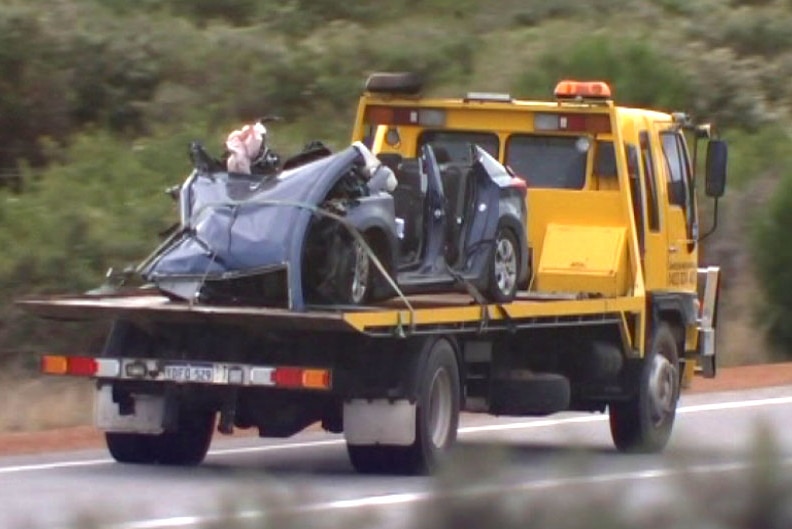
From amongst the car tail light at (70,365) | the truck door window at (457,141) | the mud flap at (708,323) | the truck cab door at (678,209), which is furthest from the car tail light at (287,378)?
the mud flap at (708,323)

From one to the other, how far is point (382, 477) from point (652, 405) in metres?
3.15

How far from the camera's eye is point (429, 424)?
13.4m

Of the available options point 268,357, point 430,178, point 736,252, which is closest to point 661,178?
point 430,178

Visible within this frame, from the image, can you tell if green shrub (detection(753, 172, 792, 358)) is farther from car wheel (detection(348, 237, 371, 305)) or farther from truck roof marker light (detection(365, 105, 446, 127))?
car wheel (detection(348, 237, 371, 305))

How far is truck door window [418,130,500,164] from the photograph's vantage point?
16406 millimetres

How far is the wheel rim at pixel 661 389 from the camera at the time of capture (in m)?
16.0

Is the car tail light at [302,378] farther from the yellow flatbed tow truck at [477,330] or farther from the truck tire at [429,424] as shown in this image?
the truck tire at [429,424]

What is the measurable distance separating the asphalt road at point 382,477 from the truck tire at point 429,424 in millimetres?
133

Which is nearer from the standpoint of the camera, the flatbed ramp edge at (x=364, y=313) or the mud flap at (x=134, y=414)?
the flatbed ramp edge at (x=364, y=313)

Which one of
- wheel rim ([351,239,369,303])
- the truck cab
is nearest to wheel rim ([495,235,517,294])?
the truck cab

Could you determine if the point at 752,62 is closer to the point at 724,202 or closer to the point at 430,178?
the point at 724,202

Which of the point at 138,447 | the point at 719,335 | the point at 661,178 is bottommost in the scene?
the point at 719,335

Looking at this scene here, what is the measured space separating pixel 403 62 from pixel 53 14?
7.12m

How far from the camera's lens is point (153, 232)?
989 inches
